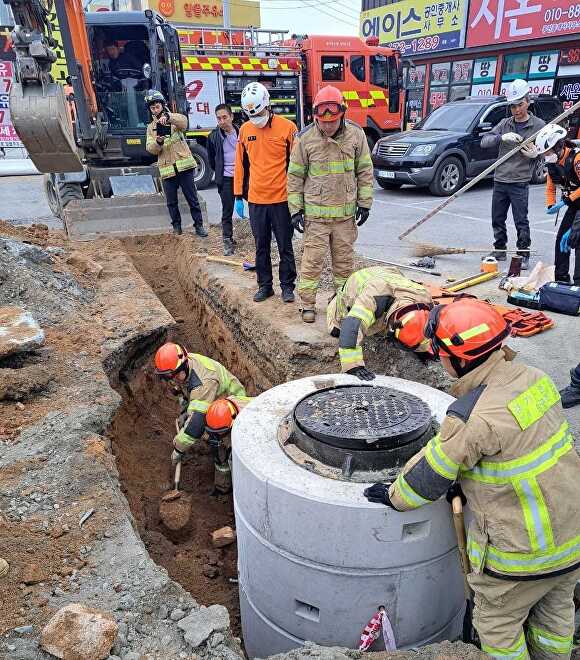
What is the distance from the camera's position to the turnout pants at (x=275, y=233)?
5.34 metres

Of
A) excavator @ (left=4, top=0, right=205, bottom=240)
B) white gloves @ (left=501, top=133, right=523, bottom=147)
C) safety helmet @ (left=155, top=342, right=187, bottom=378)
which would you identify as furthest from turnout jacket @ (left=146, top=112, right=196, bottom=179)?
safety helmet @ (left=155, top=342, right=187, bottom=378)

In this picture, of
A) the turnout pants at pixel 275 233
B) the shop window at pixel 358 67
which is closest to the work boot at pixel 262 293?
the turnout pants at pixel 275 233

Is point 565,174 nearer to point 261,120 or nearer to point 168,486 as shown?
point 261,120

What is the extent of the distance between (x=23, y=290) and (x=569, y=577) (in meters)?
5.40

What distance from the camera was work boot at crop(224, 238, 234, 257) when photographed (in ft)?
25.4

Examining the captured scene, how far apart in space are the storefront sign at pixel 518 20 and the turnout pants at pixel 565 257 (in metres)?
15.0

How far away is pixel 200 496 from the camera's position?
4719 mm

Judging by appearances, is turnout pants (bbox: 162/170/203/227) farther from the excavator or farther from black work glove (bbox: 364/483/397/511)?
black work glove (bbox: 364/483/397/511)

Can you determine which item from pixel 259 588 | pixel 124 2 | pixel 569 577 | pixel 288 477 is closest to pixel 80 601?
pixel 259 588

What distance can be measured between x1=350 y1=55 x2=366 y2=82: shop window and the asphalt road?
152 inches

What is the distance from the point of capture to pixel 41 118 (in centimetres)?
516

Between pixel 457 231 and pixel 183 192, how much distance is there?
4744 millimetres

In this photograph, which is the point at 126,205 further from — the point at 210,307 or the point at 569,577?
the point at 569,577

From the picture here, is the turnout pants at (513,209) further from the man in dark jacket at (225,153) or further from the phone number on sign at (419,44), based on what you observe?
the phone number on sign at (419,44)
